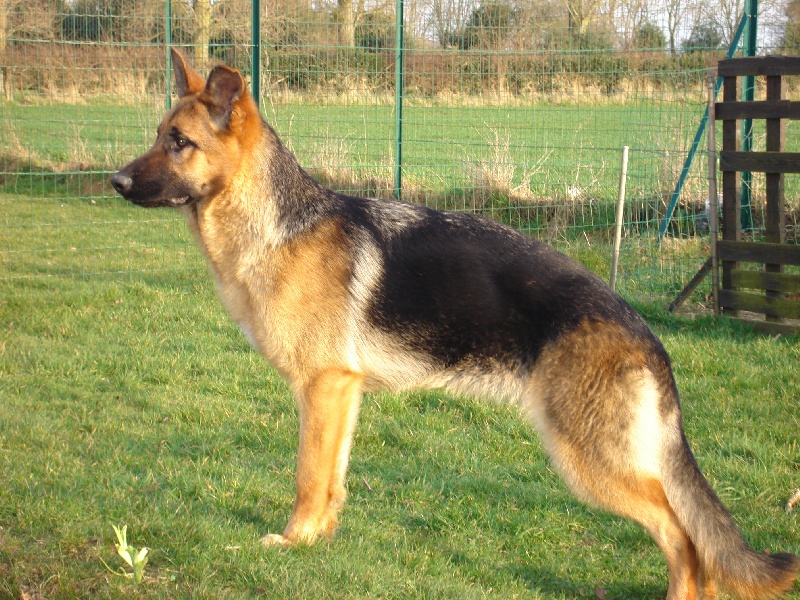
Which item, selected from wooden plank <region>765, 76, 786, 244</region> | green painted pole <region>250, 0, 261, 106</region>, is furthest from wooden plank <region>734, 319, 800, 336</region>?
green painted pole <region>250, 0, 261, 106</region>

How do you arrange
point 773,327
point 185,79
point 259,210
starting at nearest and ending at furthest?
point 259,210, point 185,79, point 773,327

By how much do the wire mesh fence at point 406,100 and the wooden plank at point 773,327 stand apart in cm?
139

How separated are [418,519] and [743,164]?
15.8 ft

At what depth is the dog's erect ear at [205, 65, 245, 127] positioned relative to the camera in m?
3.88

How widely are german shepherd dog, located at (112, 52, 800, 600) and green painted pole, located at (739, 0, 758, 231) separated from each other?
661cm

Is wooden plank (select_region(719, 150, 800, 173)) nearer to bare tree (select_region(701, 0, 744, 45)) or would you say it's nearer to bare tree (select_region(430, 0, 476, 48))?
bare tree (select_region(701, 0, 744, 45))

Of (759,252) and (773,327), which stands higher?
(759,252)

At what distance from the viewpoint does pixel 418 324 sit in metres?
3.83

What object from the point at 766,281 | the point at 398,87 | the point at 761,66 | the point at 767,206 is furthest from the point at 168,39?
the point at 766,281

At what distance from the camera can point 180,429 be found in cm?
518

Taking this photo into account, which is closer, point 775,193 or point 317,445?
point 317,445

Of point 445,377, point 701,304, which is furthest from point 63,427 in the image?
point 701,304

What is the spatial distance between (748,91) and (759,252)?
337 cm

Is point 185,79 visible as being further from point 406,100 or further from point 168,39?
point 406,100
